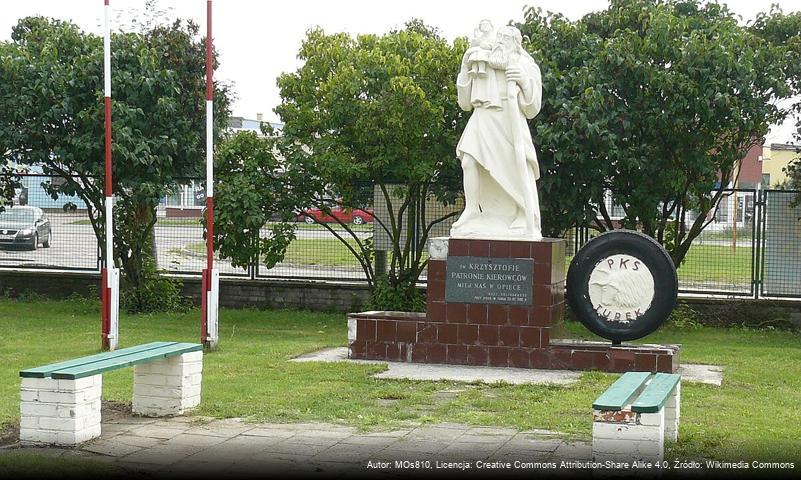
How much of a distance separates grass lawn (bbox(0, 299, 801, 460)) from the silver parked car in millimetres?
3795

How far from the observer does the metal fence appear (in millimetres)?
17156

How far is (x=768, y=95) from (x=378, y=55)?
16.4 ft

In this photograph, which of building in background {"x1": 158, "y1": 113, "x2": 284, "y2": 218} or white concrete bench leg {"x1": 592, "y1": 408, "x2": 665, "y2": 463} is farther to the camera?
building in background {"x1": 158, "y1": 113, "x2": 284, "y2": 218}

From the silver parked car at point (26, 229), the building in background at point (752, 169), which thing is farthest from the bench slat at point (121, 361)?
the building in background at point (752, 169)

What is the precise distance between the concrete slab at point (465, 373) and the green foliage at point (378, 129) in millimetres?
4112

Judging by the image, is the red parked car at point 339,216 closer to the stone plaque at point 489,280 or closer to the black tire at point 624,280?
the stone plaque at point 489,280

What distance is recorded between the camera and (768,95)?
15875mm

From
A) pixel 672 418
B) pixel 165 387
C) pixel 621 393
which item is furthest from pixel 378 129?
pixel 621 393

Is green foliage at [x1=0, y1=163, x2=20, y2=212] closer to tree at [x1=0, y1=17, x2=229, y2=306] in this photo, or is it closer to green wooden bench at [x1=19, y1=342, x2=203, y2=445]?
tree at [x1=0, y1=17, x2=229, y2=306]

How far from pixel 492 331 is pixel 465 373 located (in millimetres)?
720

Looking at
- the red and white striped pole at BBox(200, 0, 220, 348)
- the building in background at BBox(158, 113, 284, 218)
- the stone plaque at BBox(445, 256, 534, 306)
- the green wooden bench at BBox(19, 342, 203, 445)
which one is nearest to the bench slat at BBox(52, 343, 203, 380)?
the green wooden bench at BBox(19, 342, 203, 445)

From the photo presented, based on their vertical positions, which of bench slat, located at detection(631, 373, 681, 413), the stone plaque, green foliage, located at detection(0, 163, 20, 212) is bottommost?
bench slat, located at detection(631, 373, 681, 413)

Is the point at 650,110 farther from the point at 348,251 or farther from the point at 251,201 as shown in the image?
the point at 251,201

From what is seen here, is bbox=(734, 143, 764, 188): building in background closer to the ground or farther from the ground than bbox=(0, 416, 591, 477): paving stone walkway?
farther from the ground
